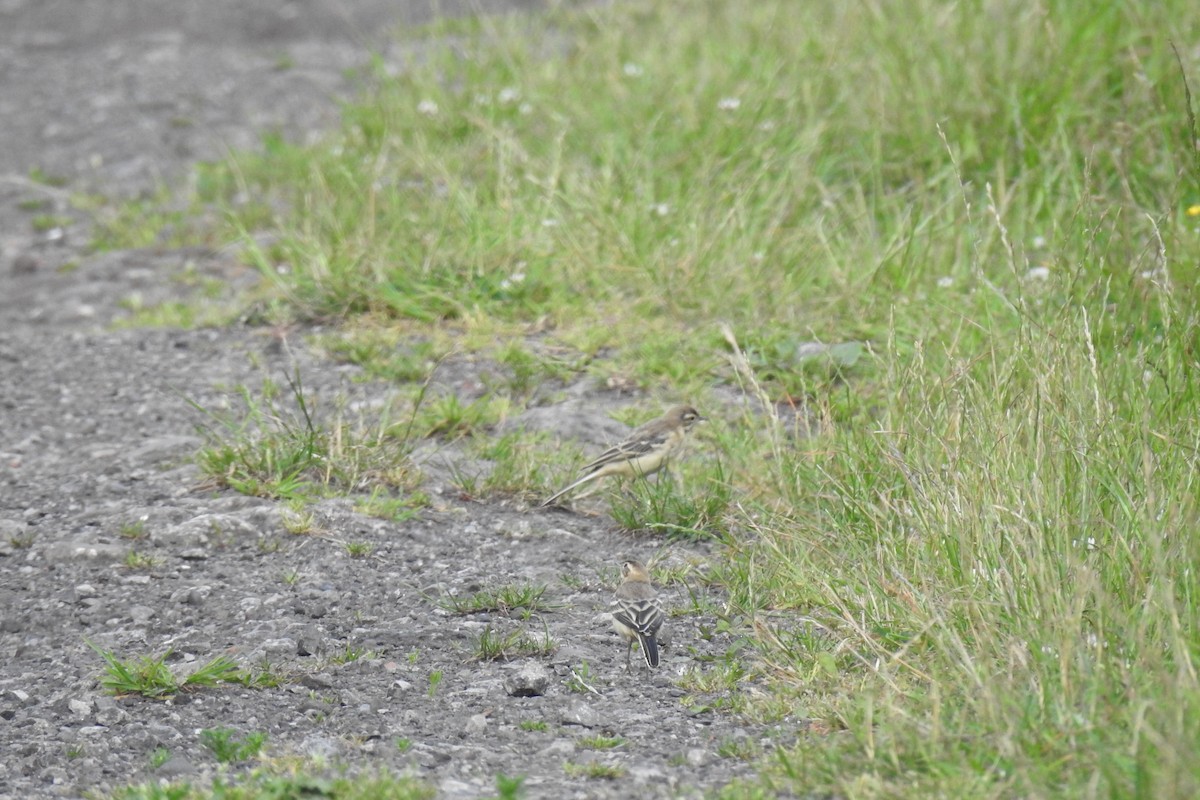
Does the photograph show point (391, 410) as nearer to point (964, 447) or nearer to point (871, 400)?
point (871, 400)

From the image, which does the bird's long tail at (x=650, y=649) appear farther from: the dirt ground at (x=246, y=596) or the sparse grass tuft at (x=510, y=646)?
the sparse grass tuft at (x=510, y=646)

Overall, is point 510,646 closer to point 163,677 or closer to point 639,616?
point 639,616

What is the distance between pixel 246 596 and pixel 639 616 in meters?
1.33

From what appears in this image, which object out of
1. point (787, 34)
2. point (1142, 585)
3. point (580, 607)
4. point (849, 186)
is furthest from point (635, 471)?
point (787, 34)

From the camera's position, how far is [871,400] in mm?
5730

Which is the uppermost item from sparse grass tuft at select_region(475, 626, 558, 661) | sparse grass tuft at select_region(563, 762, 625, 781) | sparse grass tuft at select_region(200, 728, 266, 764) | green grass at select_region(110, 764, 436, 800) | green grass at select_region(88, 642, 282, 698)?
green grass at select_region(110, 764, 436, 800)

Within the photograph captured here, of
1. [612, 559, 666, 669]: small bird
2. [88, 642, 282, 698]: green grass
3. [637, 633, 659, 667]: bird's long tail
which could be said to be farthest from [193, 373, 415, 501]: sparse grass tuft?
[637, 633, 659, 667]: bird's long tail

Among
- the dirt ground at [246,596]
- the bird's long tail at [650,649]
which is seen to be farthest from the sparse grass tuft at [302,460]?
the bird's long tail at [650,649]

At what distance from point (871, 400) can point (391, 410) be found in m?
1.99

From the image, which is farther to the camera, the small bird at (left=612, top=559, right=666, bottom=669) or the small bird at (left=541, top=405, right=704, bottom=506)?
the small bird at (left=541, top=405, right=704, bottom=506)

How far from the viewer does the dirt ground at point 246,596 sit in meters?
3.70

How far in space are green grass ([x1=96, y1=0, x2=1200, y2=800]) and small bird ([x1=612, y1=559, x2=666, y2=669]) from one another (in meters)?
0.21

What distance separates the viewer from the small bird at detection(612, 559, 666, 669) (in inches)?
162

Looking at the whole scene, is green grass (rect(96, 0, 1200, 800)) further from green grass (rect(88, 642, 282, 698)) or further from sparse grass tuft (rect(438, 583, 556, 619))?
green grass (rect(88, 642, 282, 698))
